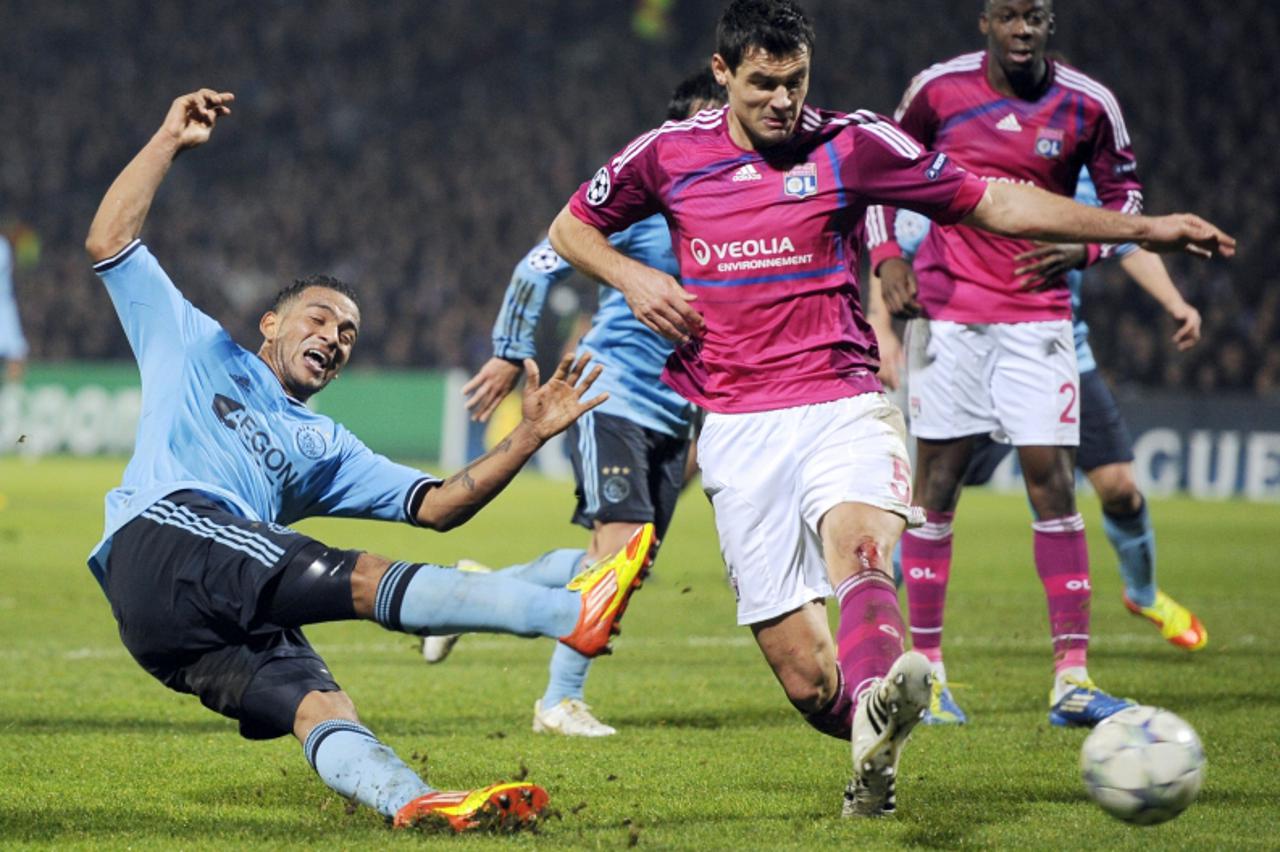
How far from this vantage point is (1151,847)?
13.6 feet

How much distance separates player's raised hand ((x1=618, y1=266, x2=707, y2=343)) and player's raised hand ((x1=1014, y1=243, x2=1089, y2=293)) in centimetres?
169

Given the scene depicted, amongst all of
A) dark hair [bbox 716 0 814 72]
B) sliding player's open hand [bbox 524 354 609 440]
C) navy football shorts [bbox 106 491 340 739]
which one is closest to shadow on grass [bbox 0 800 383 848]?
navy football shorts [bbox 106 491 340 739]

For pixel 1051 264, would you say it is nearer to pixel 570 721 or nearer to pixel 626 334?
pixel 626 334

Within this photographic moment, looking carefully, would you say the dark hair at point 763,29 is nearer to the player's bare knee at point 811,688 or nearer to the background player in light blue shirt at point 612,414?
the background player in light blue shirt at point 612,414

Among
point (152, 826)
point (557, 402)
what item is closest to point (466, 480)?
Answer: point (557, 402)

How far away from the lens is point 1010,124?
252 inches

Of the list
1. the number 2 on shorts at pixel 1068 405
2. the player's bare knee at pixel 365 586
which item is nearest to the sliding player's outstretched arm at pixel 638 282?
the player's bare knee at pixel 365 586

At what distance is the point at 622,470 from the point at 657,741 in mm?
1078

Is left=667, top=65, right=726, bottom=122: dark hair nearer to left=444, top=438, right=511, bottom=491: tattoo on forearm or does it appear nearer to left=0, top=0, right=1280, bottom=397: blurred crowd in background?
left=444, top=438, right=511, bottom=491: tattoo on forearm

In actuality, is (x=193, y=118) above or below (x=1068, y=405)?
above

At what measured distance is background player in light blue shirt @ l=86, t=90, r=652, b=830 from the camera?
13.5ft

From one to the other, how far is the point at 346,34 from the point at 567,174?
23.5 ft

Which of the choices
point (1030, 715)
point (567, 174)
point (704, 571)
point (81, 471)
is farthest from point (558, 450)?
point (1030, 715)

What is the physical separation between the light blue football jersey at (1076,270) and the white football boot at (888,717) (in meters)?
2.86
